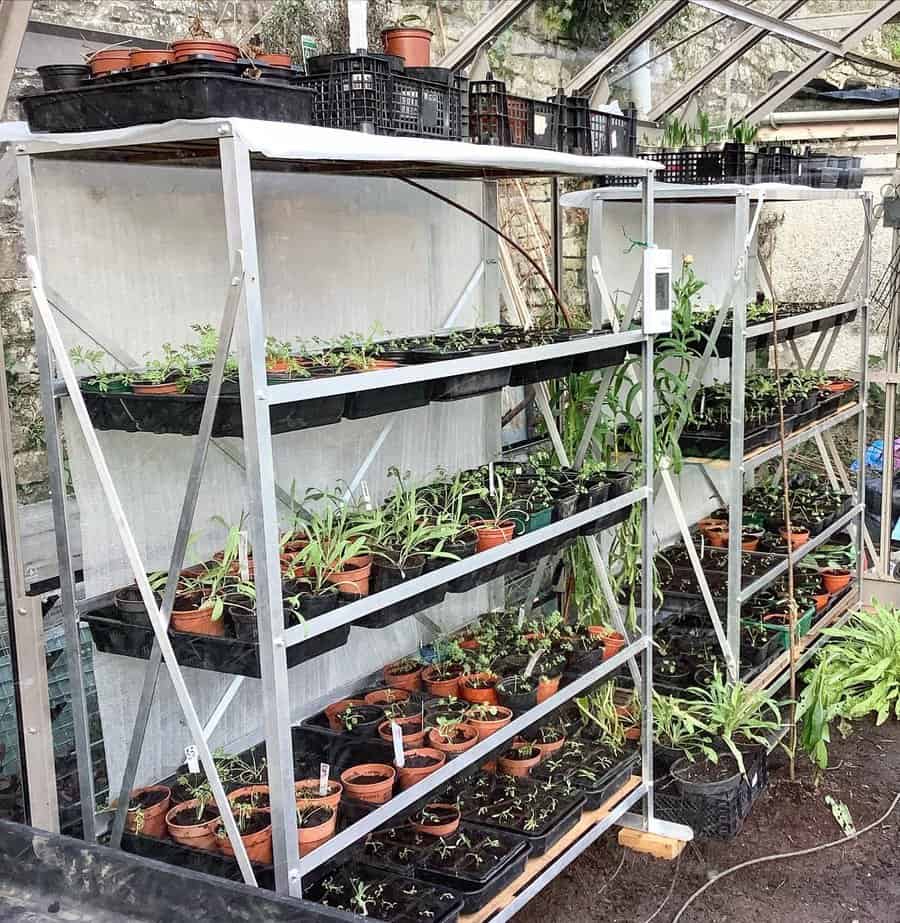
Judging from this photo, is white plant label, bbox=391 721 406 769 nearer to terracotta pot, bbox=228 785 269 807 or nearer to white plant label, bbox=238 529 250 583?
terracotta pot, bbox=228 785 269 807

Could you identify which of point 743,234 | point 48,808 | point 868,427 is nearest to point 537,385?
point 743,234

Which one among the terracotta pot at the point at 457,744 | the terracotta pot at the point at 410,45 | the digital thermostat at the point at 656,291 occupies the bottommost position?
the terracotta pot at the point at 457,744

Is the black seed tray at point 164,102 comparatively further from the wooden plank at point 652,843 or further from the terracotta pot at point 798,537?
the terracotta pot at point 798,537

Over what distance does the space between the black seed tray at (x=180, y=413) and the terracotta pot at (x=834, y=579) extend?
141 inches

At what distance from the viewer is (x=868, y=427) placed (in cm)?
715

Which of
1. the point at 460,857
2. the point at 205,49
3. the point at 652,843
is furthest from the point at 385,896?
the point at 205,49

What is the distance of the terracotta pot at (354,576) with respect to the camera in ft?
7.95

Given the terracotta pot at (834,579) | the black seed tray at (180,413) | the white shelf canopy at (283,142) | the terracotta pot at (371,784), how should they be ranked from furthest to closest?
the terracotta pot at (834,579) < the terracotta pot at (371,784) < the black seed tray at (180,413) < the white shelf canopy at (283,142)

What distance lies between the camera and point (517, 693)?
3.15 metres

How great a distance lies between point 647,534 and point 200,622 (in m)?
1.69

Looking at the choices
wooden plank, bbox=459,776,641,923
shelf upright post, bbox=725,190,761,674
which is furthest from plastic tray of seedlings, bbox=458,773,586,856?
shelf upright post, bbox=725,190,761,674

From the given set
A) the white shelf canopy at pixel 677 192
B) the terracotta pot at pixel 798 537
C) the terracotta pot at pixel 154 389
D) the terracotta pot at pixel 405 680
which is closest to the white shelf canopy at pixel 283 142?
the terracotta pot at pixel 154 389

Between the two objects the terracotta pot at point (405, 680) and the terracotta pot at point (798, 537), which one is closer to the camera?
the terracotta pot at point (405, 680)

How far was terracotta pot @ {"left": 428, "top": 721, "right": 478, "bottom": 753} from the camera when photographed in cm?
288
